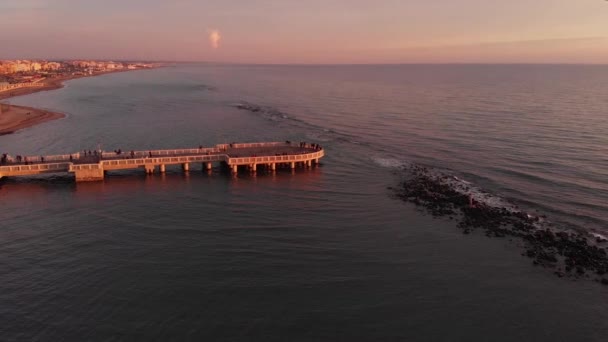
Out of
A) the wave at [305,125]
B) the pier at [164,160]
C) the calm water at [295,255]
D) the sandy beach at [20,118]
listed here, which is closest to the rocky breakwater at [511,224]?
the calm water at [295,255]

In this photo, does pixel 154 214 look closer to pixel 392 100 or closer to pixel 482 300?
pixel 482 300

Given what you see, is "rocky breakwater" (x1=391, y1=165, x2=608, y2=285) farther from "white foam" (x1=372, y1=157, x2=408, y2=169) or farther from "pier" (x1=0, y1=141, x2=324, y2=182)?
"pier" (x1=0, y1=141, x2=324, y2=182)

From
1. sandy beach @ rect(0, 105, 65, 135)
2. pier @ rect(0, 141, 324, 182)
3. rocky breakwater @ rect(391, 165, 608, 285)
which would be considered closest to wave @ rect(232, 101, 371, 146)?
pier @ rect(0, 141, 324, 182)

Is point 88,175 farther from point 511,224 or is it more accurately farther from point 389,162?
point 511,224

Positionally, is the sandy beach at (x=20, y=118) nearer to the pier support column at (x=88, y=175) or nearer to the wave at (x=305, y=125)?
the pier support column at (x=88, y=175)

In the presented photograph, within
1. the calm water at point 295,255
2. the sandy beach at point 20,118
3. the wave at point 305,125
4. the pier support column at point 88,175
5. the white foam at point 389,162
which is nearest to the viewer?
the calm water at point 295,255
